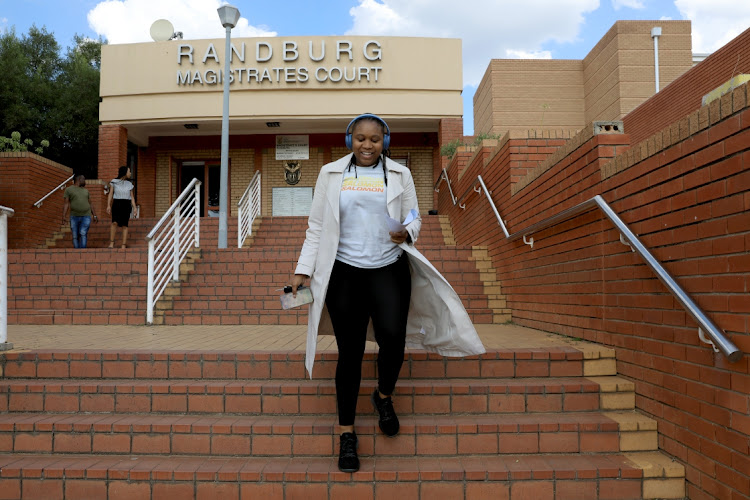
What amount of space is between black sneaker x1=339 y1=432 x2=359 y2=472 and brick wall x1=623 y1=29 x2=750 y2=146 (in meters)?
7.43

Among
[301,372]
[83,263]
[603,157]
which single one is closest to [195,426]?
[301,372]

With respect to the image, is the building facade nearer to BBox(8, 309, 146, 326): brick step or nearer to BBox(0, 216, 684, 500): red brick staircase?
BBox(8, 309, 146, 326): brick step

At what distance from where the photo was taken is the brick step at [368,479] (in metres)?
2.68

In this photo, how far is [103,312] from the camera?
5855 millimetres

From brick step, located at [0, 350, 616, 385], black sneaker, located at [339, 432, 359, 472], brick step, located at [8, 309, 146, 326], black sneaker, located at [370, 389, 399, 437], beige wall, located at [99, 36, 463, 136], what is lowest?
black sneaker, located at [339, 432, 359, 472]

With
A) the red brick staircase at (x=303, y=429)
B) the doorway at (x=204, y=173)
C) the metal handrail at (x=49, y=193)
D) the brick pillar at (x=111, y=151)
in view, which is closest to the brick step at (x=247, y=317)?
the red brick staircase at (x=303, y=429)

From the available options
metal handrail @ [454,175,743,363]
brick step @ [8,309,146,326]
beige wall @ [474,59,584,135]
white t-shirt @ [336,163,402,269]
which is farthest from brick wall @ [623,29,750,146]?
brick step @ [8,309,146,326]

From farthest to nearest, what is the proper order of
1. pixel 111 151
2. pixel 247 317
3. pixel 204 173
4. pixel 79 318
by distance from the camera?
pixel 204 173
pixel 111 151
pixel 79 318
pixel 247 317

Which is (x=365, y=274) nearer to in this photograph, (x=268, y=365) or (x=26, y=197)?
(x=268, y=365)

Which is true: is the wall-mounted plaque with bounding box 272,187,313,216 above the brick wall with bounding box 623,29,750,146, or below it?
below

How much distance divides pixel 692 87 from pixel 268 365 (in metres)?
8.28

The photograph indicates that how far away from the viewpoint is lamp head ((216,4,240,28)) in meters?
9.68

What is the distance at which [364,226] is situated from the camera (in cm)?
271

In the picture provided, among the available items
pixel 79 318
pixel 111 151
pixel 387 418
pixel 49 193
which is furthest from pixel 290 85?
A: pixel 387 418
